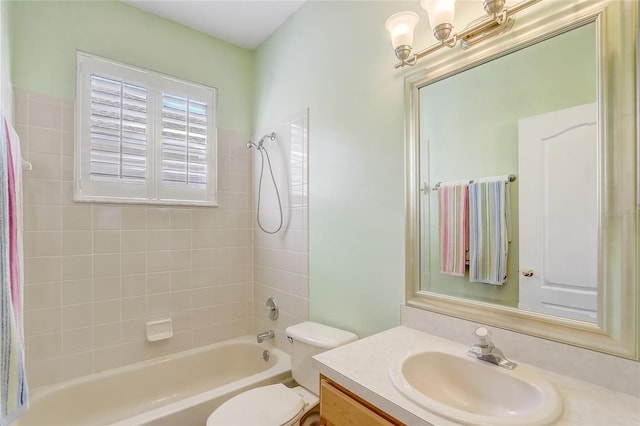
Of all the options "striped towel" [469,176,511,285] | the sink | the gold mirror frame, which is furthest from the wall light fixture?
the sink

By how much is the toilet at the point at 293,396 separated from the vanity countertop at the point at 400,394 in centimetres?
47

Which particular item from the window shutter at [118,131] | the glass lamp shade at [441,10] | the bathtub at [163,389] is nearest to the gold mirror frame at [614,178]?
the glass lamp shade at [441,10]

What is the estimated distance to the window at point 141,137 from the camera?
1.96 meters

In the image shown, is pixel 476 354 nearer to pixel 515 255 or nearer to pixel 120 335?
pixel 515 255

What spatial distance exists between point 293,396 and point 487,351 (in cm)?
97

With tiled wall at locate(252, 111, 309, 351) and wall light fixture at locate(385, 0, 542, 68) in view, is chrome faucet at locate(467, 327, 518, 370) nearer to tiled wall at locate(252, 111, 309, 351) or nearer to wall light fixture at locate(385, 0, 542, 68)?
wall light fixture at locate(385, 0, 542, 68)

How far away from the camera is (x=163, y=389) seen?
213 centimetres

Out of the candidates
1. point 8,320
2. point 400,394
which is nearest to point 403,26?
point 400,394

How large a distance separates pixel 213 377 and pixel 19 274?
1.64m

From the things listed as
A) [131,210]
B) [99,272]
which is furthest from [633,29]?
[99,272]

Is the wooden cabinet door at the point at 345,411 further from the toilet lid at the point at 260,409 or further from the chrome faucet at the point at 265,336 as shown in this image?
the chrome faucet at the point at 265,336

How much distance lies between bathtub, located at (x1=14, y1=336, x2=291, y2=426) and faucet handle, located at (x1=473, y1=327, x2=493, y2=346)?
129 cm

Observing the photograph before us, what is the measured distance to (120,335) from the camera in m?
2.06

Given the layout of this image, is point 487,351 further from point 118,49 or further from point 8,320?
point 118,49
